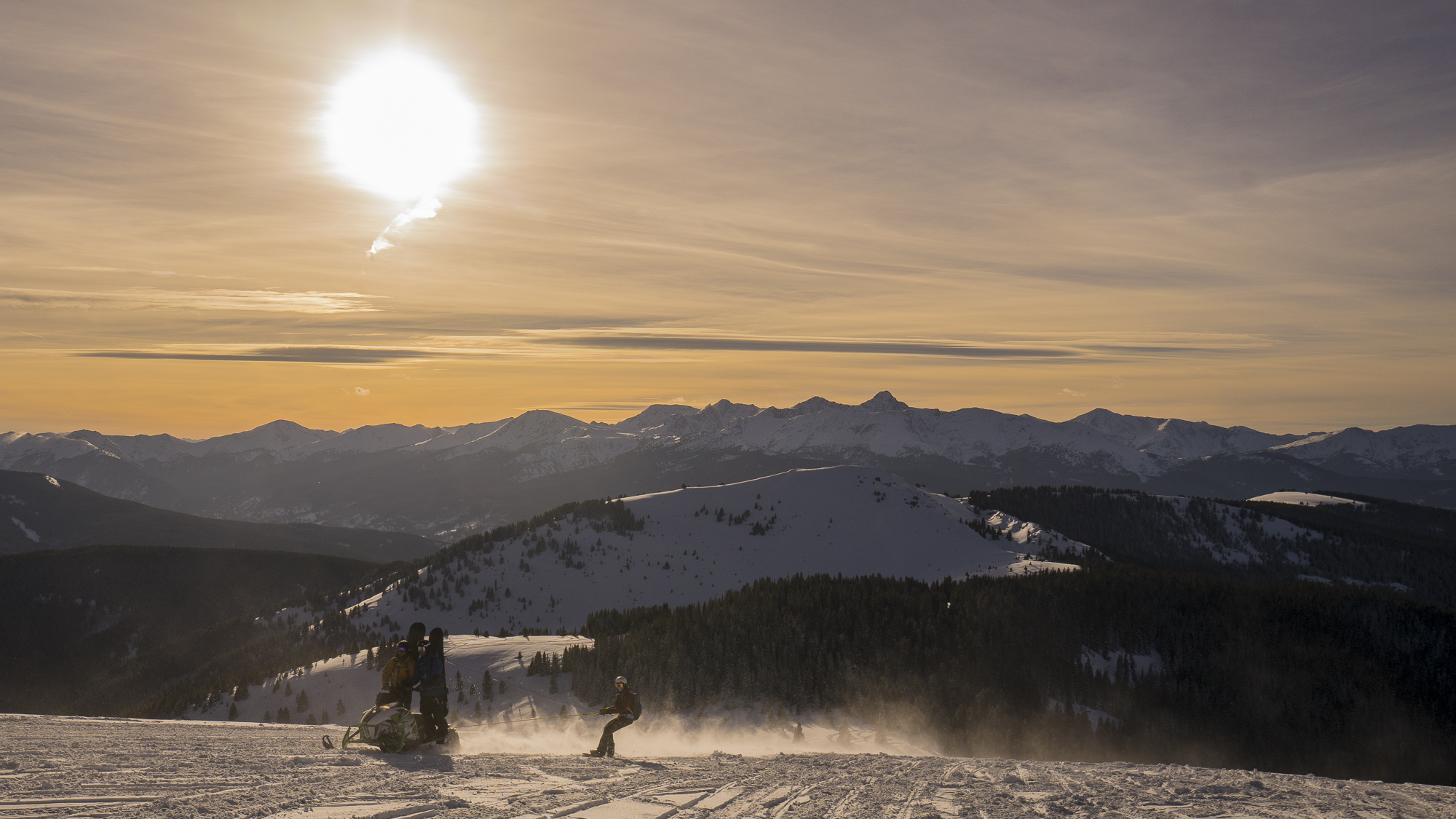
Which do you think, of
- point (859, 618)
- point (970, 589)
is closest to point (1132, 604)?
point (970, 589)

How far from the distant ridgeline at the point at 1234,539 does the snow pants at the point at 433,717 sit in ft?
461

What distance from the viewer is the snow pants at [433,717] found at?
764 inches

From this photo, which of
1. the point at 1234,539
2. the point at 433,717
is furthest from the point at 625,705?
the point at 1234,539

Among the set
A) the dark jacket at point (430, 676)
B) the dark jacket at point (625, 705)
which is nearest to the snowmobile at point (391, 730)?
the dark jacket at point (430, 676)

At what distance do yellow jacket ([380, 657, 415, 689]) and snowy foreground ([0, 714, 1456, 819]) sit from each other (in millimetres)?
1496

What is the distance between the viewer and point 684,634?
1925 inches

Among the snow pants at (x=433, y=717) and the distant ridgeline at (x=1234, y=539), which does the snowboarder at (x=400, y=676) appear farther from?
the distant ridgeline at (x=1234, y=539)

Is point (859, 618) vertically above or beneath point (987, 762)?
beneath

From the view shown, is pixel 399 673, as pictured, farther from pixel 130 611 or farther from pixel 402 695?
pixel 130 611

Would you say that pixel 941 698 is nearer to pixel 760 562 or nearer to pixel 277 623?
pixel 760 562

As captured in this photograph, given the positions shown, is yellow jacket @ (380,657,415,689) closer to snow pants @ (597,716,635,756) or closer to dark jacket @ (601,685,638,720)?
snow pants @ (597,716,635,756)

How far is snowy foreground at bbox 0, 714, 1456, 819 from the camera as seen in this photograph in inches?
486

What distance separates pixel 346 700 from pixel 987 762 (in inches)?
1643

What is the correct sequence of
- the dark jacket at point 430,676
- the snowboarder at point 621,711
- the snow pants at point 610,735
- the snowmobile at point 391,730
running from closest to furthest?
the snowmobile at point 391,730 → the dark jacket at point 430,676 → the snow pants at point 610,735 → the snowboarder at point 621,711
